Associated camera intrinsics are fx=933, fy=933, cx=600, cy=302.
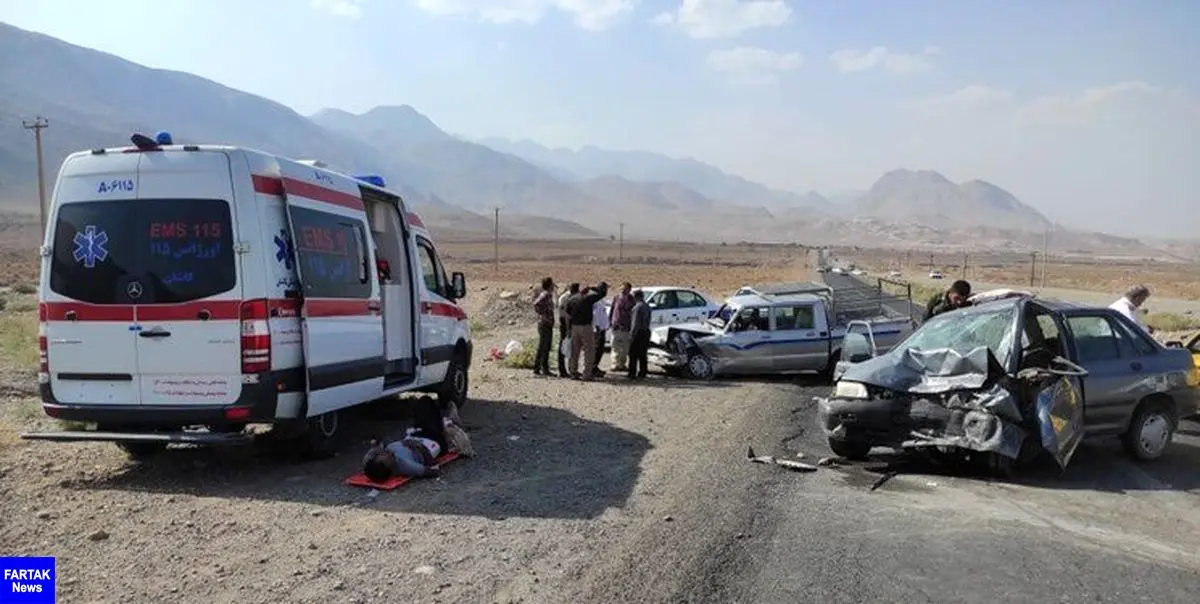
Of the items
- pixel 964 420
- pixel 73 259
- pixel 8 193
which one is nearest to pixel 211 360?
pixel 73 259

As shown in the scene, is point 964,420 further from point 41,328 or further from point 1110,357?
point 41,328

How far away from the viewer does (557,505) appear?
23.4 feet

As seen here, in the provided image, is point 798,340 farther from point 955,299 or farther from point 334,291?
point 334,291

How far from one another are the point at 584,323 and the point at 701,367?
7.82 feet

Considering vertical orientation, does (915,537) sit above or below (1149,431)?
below

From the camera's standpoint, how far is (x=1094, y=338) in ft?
30.0

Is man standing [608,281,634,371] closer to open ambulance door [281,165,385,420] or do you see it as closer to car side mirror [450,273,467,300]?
car side mirror [450,273,467,300]

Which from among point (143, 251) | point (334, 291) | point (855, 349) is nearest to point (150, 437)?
point (143, 251)

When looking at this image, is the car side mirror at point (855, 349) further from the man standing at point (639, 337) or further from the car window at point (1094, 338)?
the man standing at point (639, 337)

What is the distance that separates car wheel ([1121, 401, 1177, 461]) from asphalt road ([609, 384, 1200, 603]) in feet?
0.56

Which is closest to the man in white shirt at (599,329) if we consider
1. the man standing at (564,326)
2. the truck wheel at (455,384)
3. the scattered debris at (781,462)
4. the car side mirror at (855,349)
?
the man standing at (564,326)

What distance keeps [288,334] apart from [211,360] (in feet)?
2.05

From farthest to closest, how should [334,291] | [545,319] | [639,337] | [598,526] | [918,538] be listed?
[639,337]
[545,319]
[334,291]
[598,526]
[918,538]

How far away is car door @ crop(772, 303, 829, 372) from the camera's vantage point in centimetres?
1627
